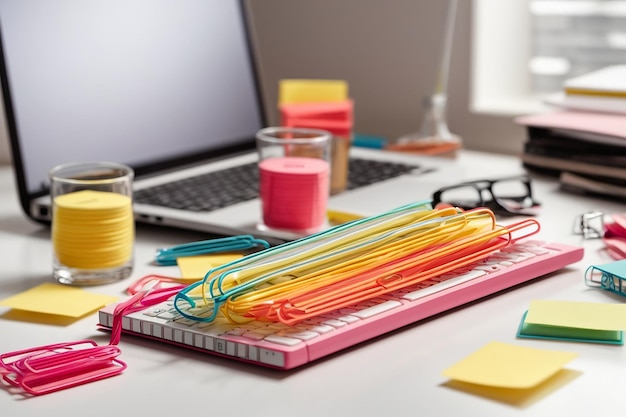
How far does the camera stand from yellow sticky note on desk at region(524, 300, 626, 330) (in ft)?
2.38

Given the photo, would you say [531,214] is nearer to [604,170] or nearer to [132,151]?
[604,170]

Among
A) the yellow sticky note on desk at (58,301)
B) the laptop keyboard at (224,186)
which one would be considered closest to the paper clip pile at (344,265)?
the yellow sticky note on desk at (58,301)

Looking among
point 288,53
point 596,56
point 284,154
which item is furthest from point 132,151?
point 596,56

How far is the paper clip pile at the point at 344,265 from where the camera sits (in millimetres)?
688

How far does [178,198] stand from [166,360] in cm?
43

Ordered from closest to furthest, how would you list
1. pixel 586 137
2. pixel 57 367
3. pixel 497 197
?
pixel 57 367, pixel 497 197, pixel 586 137

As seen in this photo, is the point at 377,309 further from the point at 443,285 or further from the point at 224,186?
the point at 224,186

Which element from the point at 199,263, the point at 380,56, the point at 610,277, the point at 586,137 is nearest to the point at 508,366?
the point at 610,277

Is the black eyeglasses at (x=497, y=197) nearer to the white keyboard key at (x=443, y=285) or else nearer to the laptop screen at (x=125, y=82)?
the white keyboard key at (x=443, y=285)

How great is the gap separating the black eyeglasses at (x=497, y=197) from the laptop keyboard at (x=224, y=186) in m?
0.10

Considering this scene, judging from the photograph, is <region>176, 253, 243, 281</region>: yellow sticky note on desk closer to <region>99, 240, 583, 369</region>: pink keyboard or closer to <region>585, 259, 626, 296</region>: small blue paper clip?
<region>99, 240, 583, 369</region>: pink keyboard

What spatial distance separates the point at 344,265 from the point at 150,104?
0.60 metres

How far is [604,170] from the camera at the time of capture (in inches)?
47.3

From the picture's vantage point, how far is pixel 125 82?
4.02 feet
